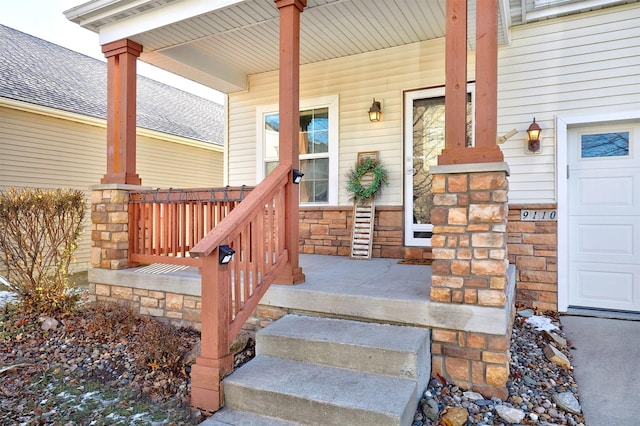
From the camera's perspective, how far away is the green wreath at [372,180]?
4844 millimetres

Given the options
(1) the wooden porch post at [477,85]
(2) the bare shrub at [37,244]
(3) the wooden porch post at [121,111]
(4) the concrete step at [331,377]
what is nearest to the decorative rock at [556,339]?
(4) the concrete step at [331,377]

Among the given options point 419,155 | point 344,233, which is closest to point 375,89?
point 419,155

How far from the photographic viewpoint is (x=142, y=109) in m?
10.3

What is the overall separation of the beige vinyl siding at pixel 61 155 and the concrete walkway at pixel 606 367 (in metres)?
8.39

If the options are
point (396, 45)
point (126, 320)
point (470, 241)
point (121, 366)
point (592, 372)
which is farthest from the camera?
point (396, 45)

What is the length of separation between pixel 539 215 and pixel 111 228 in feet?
15.0

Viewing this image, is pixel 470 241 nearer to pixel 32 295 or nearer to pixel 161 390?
pixel 161 390

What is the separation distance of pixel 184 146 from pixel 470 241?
9.55 metres

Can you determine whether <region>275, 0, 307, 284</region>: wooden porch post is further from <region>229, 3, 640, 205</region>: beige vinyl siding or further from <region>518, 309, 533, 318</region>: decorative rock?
<region>518, 309, 533, 318</region>: decorative rock

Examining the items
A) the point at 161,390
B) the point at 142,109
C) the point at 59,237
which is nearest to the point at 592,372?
the point at 161,390

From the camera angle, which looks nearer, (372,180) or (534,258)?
(534,258)

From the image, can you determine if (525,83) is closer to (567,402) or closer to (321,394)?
(567,402)

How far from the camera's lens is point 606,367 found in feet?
9.10

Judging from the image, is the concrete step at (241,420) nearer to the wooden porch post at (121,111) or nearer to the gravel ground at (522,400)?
the gravel ground at (522,400)
